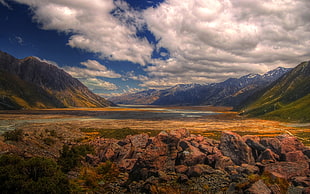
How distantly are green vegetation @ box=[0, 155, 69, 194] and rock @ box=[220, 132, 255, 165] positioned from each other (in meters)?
24.4

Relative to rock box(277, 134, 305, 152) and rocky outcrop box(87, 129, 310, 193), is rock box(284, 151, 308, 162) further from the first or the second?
rock box(277, 134, 305, 152)

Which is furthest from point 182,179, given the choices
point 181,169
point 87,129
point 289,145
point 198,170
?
point 87,129

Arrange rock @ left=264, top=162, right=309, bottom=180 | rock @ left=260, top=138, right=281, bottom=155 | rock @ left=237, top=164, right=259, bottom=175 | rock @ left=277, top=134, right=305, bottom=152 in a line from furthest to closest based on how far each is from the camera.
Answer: rock @ left=260, top=138, right=281, bottom=155 → rock @ left=277, top=134, right=305, bottom=152 → rock @ left=237, top=164, right=259, bottom=175 → rock @ left=264, top=162, right=309, bottom=180

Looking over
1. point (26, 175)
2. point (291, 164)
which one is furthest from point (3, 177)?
point (291, 164)

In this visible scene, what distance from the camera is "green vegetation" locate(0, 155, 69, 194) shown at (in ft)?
52.1

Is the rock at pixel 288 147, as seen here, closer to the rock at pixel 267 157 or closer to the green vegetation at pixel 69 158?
the rock at pixel 267 157

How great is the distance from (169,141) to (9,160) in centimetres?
2300

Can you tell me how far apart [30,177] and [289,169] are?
30.6 meters

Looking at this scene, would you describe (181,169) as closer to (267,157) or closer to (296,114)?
(267,157)

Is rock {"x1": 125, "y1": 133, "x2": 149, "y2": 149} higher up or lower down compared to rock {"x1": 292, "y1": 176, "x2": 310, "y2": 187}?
higher up

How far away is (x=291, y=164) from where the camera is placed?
24844 mm

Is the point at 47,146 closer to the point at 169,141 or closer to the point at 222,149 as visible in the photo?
the point at 169,141

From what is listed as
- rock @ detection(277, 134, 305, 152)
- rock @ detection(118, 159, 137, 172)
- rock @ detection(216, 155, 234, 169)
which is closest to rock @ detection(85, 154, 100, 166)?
rock @ detection(118, 159, 137, 172)

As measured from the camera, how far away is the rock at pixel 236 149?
28.7 m
